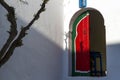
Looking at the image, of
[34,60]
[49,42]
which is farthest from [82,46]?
[34,60]

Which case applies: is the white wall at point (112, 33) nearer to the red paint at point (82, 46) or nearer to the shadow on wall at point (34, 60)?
the red paint at point (82, 46)

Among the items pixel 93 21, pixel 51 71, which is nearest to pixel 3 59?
pixel 51 71

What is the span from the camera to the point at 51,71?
815cm

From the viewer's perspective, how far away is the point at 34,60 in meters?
7.73

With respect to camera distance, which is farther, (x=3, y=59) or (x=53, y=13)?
(x=53, y=13)

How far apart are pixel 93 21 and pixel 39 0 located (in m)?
1.85

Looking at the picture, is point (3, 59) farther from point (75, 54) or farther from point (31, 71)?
point (75, 54)

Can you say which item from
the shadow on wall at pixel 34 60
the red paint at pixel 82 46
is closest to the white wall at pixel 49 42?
the shadow on wall at pixel 34 60

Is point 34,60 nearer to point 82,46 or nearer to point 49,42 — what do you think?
point 49,42

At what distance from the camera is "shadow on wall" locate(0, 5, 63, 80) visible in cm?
716

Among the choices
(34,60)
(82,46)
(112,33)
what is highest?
(112,33)

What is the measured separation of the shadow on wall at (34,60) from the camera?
7.16m

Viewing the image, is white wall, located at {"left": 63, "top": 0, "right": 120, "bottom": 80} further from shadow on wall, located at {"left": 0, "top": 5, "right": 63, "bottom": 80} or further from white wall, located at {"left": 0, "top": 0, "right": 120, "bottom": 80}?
shadow on wall, located at {"left": 0, "top": 5, "right": 63, "bottom": 80}

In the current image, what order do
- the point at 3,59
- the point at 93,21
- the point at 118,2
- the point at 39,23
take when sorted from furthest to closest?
1. the point at 93,21
2. the point at 39,23
3. the point at 118,2
4. the point at 3,59
